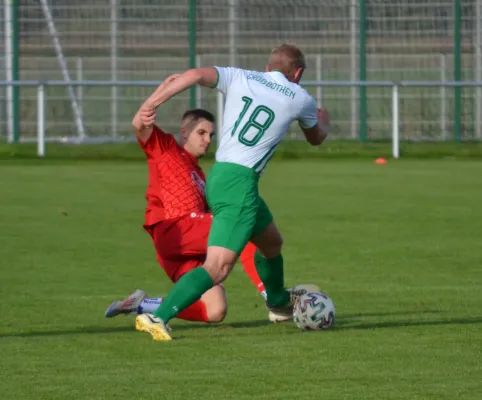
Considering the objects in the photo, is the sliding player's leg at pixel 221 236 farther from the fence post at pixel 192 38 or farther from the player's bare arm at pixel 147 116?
the fence post at pixel 192 38

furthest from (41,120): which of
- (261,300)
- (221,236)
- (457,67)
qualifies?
(221,236)

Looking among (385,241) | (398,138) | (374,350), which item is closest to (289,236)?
(385,241)

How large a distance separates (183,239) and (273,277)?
544mm

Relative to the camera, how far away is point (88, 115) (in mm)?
23828

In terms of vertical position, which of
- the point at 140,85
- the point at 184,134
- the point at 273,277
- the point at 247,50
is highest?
the point at 247,50

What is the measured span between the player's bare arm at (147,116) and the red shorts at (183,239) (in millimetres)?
521

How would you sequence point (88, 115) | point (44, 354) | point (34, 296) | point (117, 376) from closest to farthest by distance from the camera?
1. point (117, 376)
2. point (44, 354)
3. point (34, 296)
4. point (88, 115)

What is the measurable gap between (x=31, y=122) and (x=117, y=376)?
17.1 m

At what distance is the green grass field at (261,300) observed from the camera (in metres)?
6.02

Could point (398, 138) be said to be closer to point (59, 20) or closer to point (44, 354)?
point (59, 20)

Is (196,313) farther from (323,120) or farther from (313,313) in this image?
(323,120)

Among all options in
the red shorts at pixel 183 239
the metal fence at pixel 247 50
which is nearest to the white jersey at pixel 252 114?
the red shorts at pixel 183 239

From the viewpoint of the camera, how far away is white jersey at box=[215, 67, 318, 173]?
7.11 meters

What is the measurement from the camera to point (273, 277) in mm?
7742
